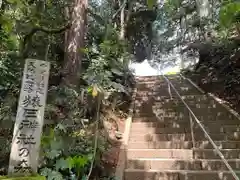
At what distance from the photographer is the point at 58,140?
4.74 m

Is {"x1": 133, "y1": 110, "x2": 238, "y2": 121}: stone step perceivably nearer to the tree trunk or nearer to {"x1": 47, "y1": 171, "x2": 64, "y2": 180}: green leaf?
the tree trunk

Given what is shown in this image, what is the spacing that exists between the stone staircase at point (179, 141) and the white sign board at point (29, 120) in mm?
1857

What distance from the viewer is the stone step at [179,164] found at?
5.11 m

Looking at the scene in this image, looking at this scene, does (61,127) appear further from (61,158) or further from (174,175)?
(174,175)

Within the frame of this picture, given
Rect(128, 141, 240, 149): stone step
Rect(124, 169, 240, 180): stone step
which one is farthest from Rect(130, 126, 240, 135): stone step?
Rect(124, 169, 240, 180): stone step

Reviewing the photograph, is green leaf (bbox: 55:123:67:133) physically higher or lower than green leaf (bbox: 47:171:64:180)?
higher

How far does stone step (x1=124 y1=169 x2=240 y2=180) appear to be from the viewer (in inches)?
190

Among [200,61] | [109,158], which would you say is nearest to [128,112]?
[109,158]

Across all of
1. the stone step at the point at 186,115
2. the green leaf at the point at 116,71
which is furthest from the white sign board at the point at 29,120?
the stone step at the point at 186,115

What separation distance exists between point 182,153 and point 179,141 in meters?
0.54

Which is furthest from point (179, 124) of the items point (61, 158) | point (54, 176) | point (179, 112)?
point (54, 176)

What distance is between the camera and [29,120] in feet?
12.6

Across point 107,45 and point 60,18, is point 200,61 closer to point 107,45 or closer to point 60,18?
point 107,45

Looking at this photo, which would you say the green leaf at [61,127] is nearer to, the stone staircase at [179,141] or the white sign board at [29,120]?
the white sign board at [29,120]
